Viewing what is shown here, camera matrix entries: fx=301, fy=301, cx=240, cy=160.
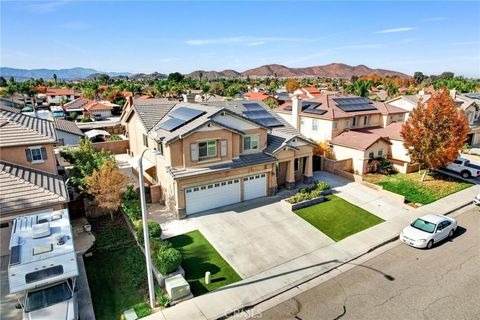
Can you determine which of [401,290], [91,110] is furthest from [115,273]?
[91,110]

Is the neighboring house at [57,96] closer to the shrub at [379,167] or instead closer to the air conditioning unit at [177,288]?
the shrub at [379,167]

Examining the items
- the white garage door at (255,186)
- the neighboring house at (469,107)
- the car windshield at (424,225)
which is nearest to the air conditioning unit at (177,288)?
the white garage door at (255,186)

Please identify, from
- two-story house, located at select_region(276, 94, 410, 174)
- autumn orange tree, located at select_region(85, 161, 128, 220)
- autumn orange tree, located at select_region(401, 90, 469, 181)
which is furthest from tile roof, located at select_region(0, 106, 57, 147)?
autumn orange tree, located at select_region(401, 90, 469, 181)

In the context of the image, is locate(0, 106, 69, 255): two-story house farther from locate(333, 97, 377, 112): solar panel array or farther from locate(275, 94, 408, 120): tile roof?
locate(333, 97, 377, 112): solar panel array

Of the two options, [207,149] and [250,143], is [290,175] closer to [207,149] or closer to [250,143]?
[250,143]

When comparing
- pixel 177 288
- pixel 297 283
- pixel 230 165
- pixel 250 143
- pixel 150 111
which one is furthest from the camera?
pixel 150 111

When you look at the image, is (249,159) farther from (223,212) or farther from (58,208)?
(58,208)
